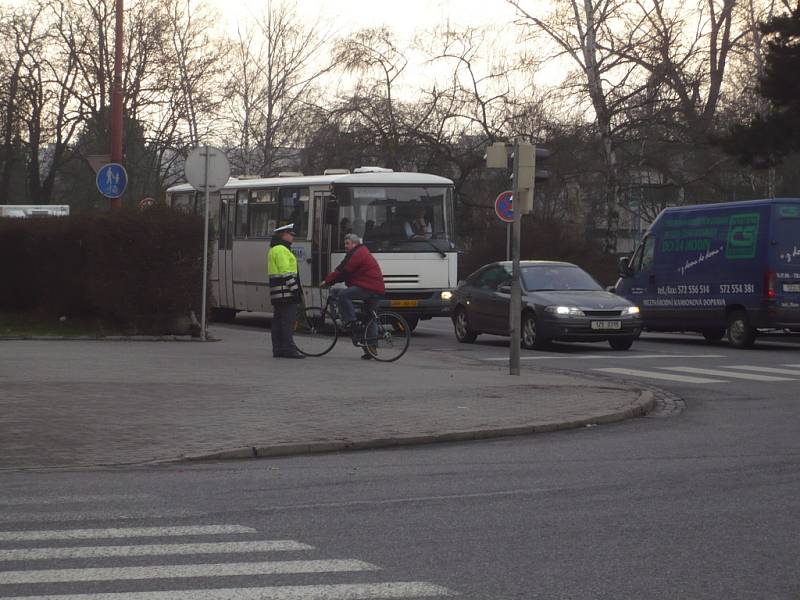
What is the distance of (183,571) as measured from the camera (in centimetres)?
632

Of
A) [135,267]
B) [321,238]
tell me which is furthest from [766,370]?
[321,238]

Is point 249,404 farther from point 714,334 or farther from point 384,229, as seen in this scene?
point 714,334

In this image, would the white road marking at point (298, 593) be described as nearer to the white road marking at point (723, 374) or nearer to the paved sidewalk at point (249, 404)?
the paved sidewalk at point (249, 404)

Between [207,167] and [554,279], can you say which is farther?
[554,279]

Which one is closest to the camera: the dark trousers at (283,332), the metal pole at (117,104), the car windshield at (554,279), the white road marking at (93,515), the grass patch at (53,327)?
the white road marking at (93,515)

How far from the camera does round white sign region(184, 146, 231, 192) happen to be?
21.5m

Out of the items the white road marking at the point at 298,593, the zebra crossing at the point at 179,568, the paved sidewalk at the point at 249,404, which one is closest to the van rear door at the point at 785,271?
the paved sidewalk at the point at 249,404

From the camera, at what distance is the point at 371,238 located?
2744 cm

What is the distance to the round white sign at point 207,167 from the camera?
845 inches

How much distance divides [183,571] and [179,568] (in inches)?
2.7

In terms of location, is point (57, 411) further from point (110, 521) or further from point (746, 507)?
point (746, 507)

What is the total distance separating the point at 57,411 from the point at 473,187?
115 feet

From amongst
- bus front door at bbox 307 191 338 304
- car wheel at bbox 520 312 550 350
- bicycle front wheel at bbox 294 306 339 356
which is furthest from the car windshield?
bicycle front wheel at bbox 294 306 339 356

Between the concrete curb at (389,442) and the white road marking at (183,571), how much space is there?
3.78m
